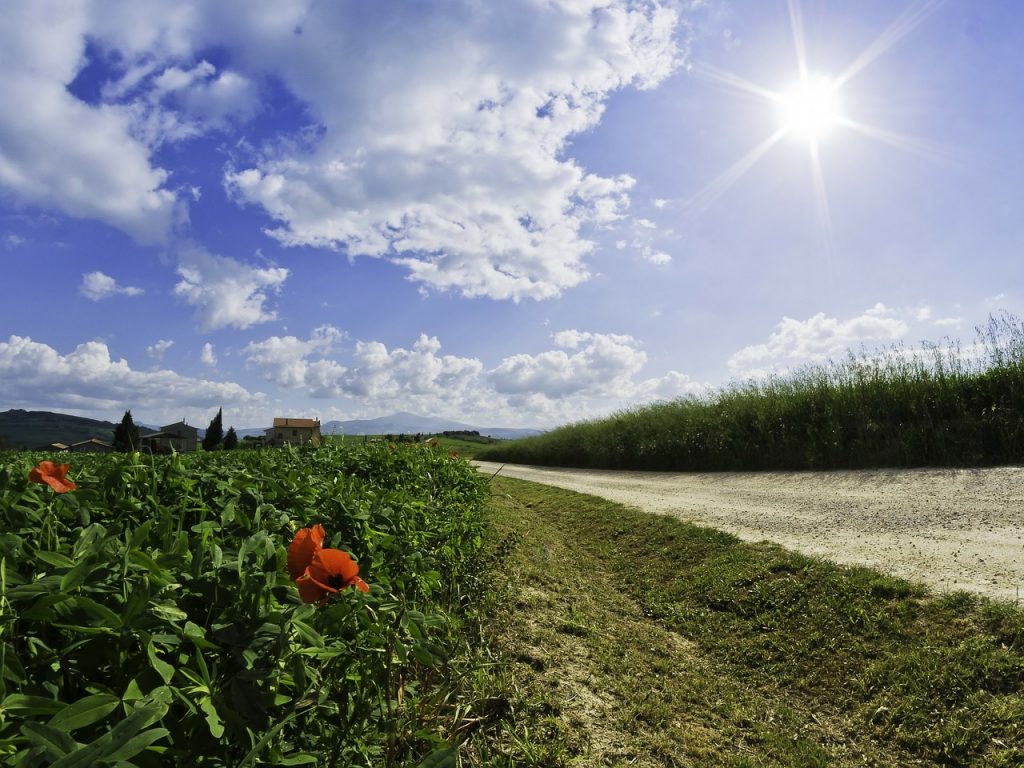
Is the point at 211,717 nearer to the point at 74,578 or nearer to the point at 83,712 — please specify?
the point at 83,712

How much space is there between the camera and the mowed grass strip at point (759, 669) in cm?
278

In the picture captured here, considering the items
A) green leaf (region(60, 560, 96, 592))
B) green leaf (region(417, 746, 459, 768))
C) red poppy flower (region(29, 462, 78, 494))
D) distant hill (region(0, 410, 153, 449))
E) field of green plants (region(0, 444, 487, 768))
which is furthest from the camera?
distant hill (region(0, 410, 153, 449))

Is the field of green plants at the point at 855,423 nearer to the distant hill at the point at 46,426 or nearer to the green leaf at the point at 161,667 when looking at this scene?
the green leaf at the point at 161,667

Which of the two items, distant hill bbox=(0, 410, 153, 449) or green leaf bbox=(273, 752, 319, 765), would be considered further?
distant hill bbox=(0, 410, 153, 449)

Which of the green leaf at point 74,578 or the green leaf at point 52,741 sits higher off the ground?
the green leaf at point 74,578

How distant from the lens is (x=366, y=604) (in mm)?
1661

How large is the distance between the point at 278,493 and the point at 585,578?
13.0ft

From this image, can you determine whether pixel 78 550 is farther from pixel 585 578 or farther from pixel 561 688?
pixel 585 578

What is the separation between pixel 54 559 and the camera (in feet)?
3.86

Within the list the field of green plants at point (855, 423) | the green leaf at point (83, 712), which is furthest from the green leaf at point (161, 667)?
the field of green plants at point (855, 423)

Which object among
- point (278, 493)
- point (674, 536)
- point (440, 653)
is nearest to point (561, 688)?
point (440, 653)

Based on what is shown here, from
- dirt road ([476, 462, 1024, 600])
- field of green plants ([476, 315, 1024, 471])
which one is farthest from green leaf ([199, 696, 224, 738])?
field of green plants ([476, 315, 1024, 471])

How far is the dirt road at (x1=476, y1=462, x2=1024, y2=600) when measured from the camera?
457 centimetres

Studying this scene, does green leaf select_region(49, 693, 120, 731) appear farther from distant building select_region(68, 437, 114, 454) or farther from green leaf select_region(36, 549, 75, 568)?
distant building select_region(68, 437, 114, 454)
